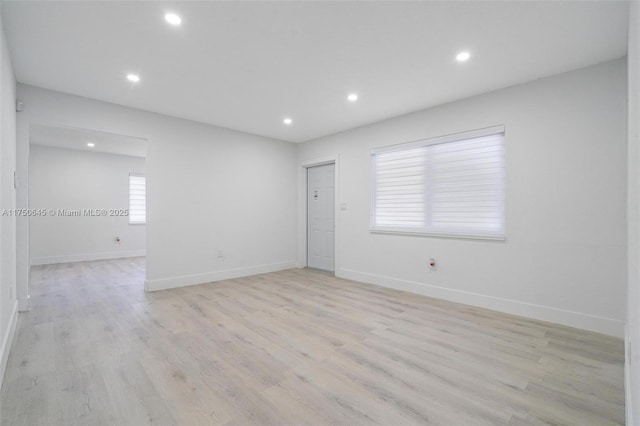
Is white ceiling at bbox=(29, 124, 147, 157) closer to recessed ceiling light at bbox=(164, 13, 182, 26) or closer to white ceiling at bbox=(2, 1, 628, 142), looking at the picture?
white ceiling at bbox=(2, 1, 628, 142)

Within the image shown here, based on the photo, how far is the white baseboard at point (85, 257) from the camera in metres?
6.55

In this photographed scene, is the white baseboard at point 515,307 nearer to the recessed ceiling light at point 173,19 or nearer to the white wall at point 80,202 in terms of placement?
the recessed ceiling light at point 173,19

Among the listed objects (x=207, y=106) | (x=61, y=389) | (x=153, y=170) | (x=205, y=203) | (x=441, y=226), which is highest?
(x=207, y=106)

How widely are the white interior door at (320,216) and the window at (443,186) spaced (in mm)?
1179

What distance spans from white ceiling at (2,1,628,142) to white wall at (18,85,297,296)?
0.33 meters

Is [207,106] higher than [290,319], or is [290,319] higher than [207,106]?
[207,106]

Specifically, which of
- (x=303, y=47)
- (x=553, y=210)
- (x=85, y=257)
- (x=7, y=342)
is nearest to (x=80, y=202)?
(x=85, y=257)

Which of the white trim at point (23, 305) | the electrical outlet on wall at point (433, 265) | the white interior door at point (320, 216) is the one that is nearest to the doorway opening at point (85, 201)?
the white trim at point (23, 305)

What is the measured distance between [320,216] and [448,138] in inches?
115

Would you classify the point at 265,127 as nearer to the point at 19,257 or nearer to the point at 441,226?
the point at 441,226

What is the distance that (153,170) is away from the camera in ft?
14.3

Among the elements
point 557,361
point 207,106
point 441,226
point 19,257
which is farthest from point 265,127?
point 557,361

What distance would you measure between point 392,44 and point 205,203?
377 cm

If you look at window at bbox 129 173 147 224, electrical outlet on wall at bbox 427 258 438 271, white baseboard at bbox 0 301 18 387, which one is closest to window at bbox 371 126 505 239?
electrical outlet on wall at bbox 427 258 438 271
